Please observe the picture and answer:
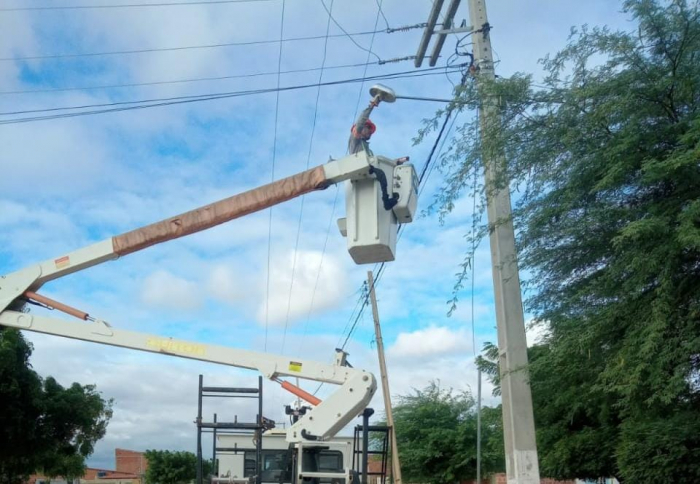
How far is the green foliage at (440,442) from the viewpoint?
28.9 m

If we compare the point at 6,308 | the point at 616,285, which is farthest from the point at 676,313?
the point at 6,308

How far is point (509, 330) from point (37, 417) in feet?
58.3

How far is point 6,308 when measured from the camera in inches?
413

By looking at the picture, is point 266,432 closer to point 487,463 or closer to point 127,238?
point 127,238

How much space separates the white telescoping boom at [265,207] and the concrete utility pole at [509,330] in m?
1.63

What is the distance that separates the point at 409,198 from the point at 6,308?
562 cm

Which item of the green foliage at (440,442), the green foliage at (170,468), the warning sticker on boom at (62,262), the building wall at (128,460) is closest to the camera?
the warning sticker on boom at (62,262)

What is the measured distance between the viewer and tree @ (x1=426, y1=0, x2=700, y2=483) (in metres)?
8.53

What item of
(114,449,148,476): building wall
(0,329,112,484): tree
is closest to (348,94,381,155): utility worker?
(0,329,112,484): tree

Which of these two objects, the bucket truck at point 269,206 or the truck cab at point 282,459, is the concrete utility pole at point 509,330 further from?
the truck cab at point 282,459

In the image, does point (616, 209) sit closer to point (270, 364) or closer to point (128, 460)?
point (270, 364)

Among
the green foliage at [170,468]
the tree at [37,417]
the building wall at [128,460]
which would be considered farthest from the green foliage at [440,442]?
the building wall at [128,460]

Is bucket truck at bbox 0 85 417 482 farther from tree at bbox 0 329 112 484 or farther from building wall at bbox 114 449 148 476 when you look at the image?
building wall at bbox 114 449 148 476

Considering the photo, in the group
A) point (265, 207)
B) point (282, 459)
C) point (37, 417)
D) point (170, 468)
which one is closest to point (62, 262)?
point (265, 207)
